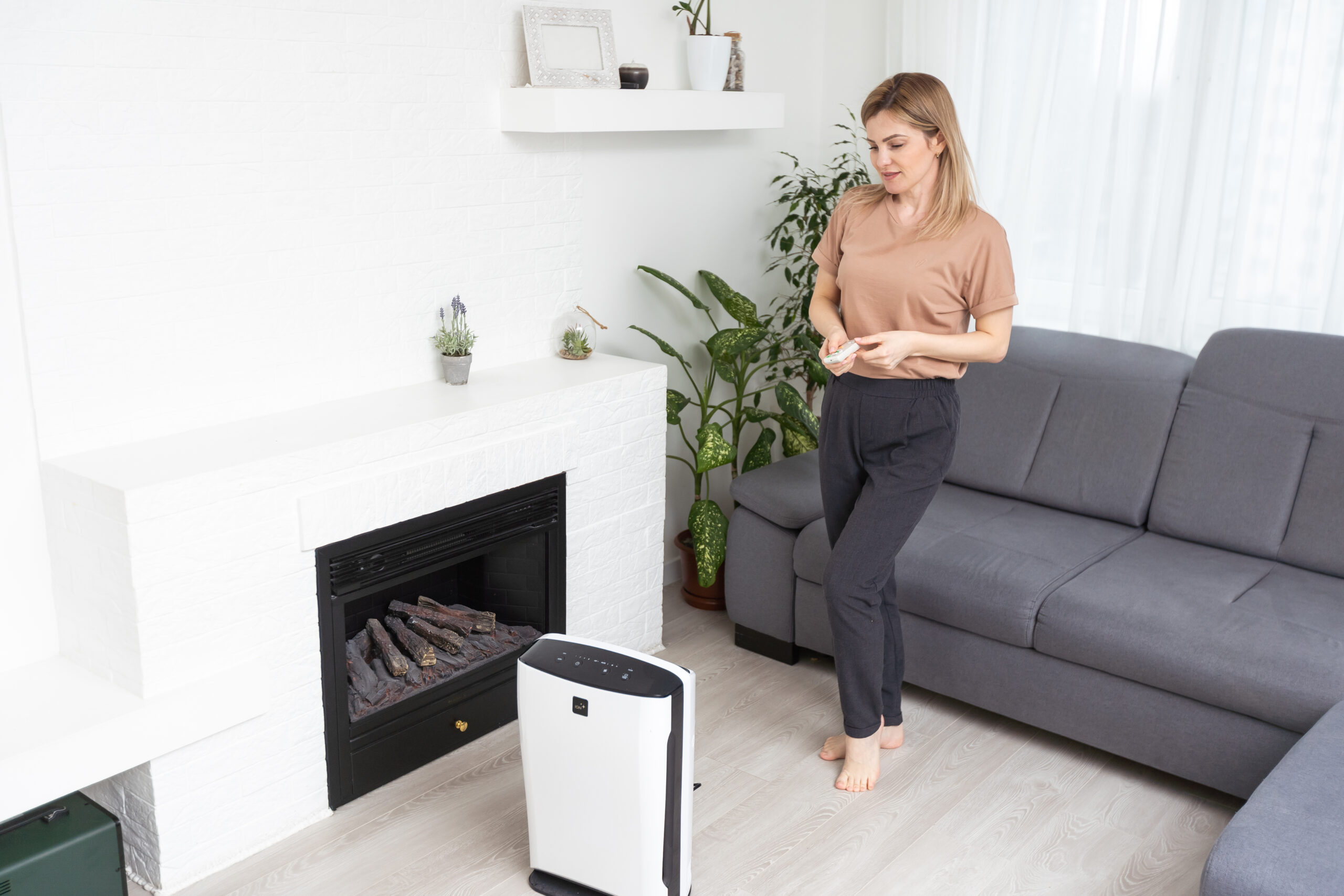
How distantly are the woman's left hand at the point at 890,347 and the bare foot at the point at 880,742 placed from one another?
0.93 meters

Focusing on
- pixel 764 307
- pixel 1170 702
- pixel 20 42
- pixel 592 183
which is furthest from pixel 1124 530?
pixel 20 42

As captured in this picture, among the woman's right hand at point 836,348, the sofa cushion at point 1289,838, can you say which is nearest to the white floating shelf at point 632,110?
the woman's right hand at point 836,348

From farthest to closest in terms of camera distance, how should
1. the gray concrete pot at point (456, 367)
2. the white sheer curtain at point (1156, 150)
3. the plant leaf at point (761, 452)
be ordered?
the plant leaf at point (761, 452) → the white sheer curtain at point (1156, 150) → the gray concrete pot at point (456, 367)

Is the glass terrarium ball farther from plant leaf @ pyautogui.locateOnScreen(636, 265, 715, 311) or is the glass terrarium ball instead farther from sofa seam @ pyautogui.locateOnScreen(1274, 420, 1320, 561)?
sofa seam @ pyautogui.locateOnScreen(1274, 420, 1320, 561)

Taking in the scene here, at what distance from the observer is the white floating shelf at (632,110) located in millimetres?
2758

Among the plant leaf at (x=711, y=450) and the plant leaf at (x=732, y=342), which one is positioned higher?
the plant leaf at (x=732, y=342)

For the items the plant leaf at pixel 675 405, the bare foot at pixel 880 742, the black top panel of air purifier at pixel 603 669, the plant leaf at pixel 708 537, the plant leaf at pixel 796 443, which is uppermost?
the plant leaf at pixel 675 405

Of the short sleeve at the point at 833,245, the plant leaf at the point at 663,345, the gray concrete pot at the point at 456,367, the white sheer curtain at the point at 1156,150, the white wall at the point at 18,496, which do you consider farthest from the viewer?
the plant leaf at the point at 663,345

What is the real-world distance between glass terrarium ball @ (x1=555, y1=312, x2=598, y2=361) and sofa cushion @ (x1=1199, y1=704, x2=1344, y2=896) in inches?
72.3

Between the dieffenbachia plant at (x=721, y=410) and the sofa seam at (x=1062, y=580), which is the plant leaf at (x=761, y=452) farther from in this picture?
the sofa seam at (x=1062, y=580)

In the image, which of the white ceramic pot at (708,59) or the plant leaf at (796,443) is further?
the plant leaf at (796,443)

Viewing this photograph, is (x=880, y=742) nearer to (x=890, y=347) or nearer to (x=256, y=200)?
(x=890, y=347)

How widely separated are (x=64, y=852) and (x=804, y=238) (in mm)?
2718

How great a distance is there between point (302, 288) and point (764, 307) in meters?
1.80
